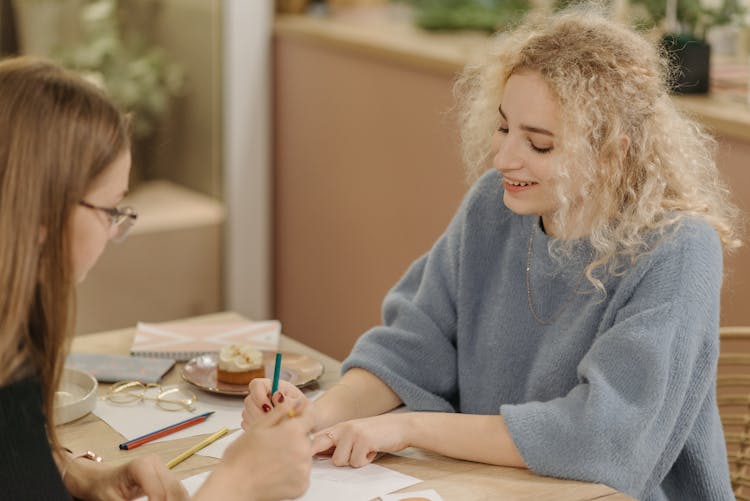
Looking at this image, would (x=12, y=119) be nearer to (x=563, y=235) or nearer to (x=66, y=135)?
(x=66, y=135)

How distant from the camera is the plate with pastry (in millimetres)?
1831

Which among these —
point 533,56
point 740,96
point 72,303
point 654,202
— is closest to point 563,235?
point 654,202

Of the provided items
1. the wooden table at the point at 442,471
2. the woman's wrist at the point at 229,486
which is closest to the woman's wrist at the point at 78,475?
the wooden table at the point at 442,471

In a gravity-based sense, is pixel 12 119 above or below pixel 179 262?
above

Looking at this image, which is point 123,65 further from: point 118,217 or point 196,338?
point 118,217

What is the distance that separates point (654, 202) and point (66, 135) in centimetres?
89

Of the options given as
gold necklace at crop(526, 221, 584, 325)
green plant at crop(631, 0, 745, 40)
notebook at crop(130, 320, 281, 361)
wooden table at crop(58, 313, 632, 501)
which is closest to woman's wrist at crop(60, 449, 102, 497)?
wooden table at crop(58, 313, 632, 501)

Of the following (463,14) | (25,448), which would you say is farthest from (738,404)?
(463,14)

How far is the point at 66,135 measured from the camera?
1.20 m

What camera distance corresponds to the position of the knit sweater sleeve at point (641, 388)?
157 centimetres

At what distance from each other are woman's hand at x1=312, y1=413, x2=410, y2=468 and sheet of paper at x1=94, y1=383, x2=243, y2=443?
0.56 ft

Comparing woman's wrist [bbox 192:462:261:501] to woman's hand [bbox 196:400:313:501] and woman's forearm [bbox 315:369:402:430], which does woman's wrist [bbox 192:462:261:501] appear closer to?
woman's hand [bbox 196:400:313:501]

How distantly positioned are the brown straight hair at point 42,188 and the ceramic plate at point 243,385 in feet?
1.83

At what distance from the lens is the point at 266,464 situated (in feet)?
4.34
